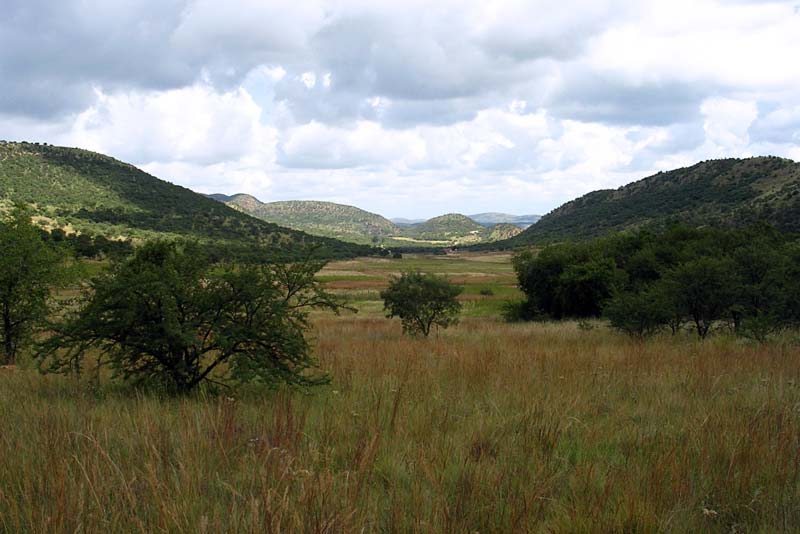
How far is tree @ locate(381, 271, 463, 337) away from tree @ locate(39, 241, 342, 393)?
2009 centimetres

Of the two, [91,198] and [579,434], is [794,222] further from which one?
[91,198]

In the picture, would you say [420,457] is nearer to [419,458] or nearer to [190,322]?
[419,458]

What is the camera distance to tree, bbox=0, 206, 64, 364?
1174cm

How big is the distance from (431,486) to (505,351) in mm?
7040

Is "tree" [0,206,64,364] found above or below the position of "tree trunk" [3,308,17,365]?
above

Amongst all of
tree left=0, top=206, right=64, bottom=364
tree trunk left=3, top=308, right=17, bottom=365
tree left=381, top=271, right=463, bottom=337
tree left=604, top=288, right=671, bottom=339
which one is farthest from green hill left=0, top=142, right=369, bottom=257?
tree trunk left=3, top=308, right=17, bottom=365

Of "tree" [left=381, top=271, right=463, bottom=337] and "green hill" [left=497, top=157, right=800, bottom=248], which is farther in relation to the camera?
"green hill" [left=497, top=157, right=800, bottom=248]

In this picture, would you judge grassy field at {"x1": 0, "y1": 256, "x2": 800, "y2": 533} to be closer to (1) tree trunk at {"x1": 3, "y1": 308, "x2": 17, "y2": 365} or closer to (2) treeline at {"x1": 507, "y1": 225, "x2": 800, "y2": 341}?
(1) tree trunk at {"x1": 3, "y1": 308, "x2": 17, "y2": 365}

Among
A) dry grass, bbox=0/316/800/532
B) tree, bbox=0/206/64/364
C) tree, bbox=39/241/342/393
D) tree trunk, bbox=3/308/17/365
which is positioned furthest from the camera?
tree trunk, bbox=3/308/17/365

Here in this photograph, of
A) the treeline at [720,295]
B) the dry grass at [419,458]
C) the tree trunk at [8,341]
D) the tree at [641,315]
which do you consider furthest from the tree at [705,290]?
the tree trunk at [8,341]

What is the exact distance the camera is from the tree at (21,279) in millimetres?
11742

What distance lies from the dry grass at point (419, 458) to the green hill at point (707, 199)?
84579 mm

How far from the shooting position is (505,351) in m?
10.3

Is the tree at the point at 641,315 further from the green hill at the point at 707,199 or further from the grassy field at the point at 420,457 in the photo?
the green hill at the point at 707,199
